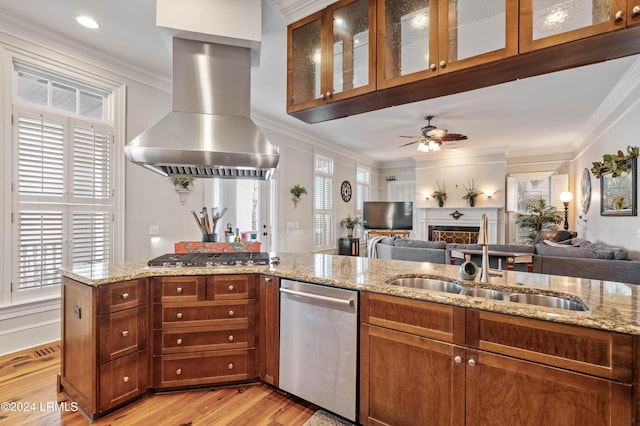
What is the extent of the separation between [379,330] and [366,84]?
1.46 metres

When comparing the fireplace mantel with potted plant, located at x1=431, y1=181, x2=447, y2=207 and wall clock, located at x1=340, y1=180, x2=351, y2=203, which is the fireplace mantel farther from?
wall clock, located at x1=340, y1=180, x2=351, y2=203

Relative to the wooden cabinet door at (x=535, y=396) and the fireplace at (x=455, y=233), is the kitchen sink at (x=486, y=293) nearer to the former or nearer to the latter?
the wooden cabinet door at (x=535, y=396)

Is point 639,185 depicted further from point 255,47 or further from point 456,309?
point 255,47

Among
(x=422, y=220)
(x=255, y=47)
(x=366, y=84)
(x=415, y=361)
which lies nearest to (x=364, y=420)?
(x=415, y=361)

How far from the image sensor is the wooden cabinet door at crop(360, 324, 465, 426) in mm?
1447

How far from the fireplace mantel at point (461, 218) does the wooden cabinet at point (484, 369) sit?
248 inches

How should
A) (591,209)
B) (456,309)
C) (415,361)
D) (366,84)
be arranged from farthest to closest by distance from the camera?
(591,209) < (366,84) < (415,361) < (456,309)

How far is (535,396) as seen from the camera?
1269 millimetres

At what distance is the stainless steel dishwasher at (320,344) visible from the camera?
176cm

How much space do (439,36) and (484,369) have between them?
1667 millimetres

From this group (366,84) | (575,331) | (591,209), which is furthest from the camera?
(591,209)

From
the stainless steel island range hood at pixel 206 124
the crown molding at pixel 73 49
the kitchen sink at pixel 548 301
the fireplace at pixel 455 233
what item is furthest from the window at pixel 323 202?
the kitchen sink at pixel 548 301

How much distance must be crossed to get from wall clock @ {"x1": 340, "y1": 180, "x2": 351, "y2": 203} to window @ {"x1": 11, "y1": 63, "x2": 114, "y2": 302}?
514 cm

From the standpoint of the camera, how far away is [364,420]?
5.62 ft
